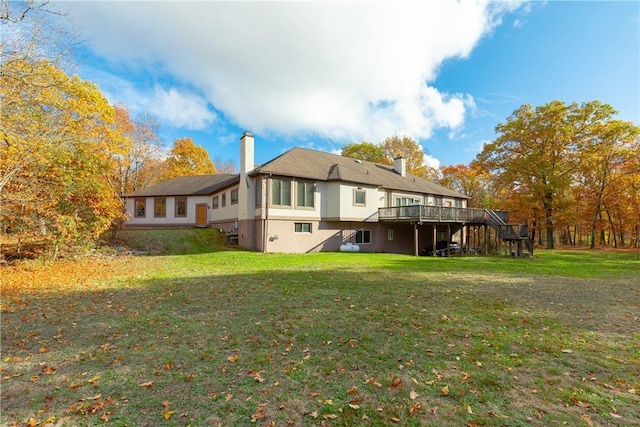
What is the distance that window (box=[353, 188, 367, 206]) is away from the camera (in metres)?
20.8

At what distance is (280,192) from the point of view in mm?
18297

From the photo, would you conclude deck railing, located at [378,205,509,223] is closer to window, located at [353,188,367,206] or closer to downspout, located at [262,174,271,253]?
window, located at [353,188,367,206]

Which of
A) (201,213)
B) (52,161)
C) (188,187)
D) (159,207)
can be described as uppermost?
(188,187)

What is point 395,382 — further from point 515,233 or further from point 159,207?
point 159,207

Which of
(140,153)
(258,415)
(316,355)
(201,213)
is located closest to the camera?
(258,415)

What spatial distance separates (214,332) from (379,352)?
274cm

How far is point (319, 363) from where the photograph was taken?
3.98m

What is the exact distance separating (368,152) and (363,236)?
2210 cm

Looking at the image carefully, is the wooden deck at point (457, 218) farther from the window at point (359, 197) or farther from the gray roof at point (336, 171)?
the gray roof at point (336, 171)

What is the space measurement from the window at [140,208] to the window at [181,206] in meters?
3.09

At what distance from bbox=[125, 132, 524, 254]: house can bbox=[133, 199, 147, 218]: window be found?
9 cm

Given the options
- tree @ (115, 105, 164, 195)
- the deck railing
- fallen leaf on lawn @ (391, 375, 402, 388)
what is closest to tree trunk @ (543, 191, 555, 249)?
the deck railing

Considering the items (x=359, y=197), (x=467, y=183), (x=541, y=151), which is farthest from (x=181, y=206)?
(x=467, y=183)

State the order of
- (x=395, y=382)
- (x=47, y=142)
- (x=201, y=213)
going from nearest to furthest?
1. (x=395, y=382)
2. (x=47, y=142)
3. (x=201, y=213)
